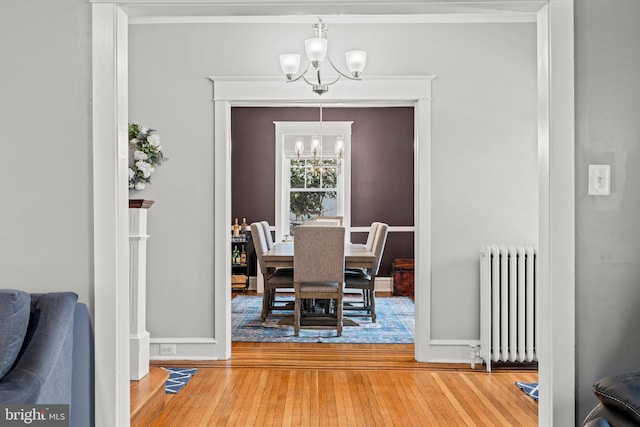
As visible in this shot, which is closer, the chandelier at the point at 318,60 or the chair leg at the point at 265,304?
the chandelier at the point at 318,60

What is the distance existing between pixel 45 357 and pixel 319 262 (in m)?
3.20

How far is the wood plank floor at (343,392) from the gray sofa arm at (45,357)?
1.18 m

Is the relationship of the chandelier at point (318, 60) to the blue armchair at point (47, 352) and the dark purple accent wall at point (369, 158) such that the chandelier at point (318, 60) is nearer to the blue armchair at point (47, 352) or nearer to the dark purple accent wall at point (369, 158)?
the blue armchair at point (47, 352)

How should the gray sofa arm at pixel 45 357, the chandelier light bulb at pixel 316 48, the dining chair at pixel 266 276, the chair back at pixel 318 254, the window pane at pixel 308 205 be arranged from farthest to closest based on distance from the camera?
the window pane at pixel 308 205
the dining chair at pixel 266 276
the chair back at pixel 318 254
the chandelier light bulb at pixel 316 48
the gray sofa arm at pixel 45 357

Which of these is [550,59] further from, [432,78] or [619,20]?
[432,78]

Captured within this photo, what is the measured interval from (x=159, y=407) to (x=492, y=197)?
282 centimetres

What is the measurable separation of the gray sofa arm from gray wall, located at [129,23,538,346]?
2.26 m

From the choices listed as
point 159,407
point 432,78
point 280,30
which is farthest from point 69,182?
point 432,78

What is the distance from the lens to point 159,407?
124 inches

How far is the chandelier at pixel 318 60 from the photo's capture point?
3.87 m

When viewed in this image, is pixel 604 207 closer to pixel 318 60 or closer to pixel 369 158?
pixel 318 60

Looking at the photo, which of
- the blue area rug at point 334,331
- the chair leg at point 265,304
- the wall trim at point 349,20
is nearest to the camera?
the wall trim at point 349,20

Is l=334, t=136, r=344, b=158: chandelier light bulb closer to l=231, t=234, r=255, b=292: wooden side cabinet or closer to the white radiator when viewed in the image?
l=231, t=234, r=255, b=292: wooden side cabinet

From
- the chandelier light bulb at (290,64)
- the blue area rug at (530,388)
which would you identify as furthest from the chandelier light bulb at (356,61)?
the blue area rug at (530,388)
